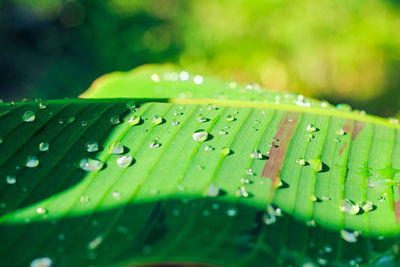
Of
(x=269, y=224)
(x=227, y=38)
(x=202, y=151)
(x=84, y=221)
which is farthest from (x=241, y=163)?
(x=227, y=38)

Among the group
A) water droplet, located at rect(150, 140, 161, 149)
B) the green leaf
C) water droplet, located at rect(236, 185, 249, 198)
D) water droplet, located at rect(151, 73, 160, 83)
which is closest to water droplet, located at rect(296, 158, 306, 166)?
the green leaf

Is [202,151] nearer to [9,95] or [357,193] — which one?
[357,193]

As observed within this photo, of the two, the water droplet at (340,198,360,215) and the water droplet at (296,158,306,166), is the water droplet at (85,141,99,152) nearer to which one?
the water droplet at (296,158,306,166)

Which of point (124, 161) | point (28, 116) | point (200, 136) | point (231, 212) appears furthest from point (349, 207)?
point (28, 116)

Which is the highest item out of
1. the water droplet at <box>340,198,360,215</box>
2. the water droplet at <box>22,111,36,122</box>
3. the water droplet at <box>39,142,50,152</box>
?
the water droplet at <box>22,111,36,122</box>

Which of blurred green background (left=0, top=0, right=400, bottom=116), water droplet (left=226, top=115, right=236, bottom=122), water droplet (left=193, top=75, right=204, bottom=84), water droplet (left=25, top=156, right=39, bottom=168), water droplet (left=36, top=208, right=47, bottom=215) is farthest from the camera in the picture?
blurred green background (left=0, top=0, right=400, bottom=116)

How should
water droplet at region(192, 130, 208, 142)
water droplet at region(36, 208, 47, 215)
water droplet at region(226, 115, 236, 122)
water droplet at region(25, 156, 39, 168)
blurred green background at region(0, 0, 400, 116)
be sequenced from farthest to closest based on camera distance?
blurred green background at region(0, 0, 400, 116)
water droplet at region(226, 115, 236, 122)
water droplet at region(192, 130, 208, 142)
water droplet at region(25, 156, 39, 168)
water droplet at region(36, 208, 47, 215)
